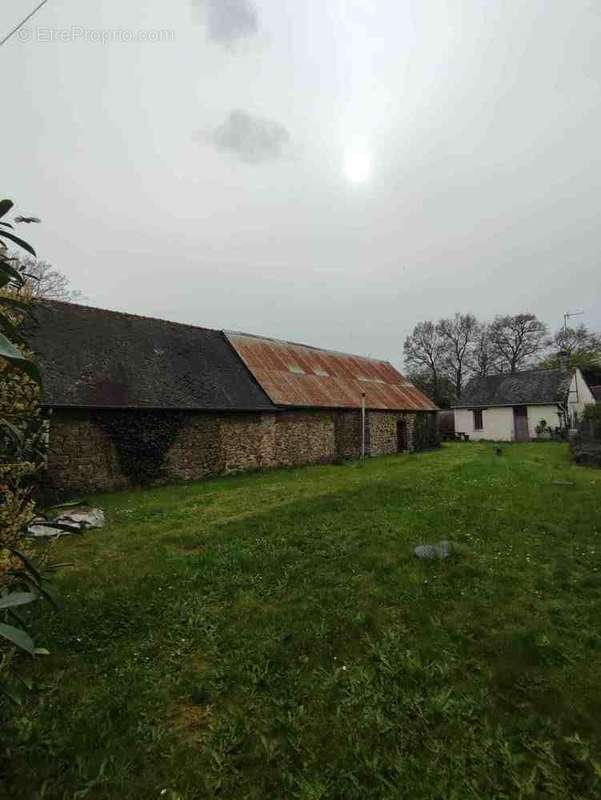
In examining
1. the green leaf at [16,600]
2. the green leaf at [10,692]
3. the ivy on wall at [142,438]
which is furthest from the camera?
the ivy on wall at [142,438]

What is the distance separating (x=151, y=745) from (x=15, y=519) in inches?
67.4

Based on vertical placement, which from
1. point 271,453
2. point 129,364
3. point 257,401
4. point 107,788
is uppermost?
point 129,364

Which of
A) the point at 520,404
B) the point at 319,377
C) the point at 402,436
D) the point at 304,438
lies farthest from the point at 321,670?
the point at 520,404

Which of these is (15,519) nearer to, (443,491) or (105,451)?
(443,491)

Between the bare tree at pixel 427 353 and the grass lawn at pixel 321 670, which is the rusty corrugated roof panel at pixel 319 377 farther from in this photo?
the bare tree at pixel 427 353

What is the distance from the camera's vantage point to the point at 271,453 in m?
15.1

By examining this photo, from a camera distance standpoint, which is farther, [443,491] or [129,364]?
[129,364]

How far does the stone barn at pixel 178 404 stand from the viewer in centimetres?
1133

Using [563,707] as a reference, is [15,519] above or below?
above

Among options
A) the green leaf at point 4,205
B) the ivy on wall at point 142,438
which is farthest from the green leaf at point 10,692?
the ivy on wall at point 142,438

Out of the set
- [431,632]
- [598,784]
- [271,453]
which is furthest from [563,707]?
[271,453]

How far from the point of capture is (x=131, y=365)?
1333 cm

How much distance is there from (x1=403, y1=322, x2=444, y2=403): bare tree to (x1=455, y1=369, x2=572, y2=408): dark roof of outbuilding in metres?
13.1

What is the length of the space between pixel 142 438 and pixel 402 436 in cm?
1373
